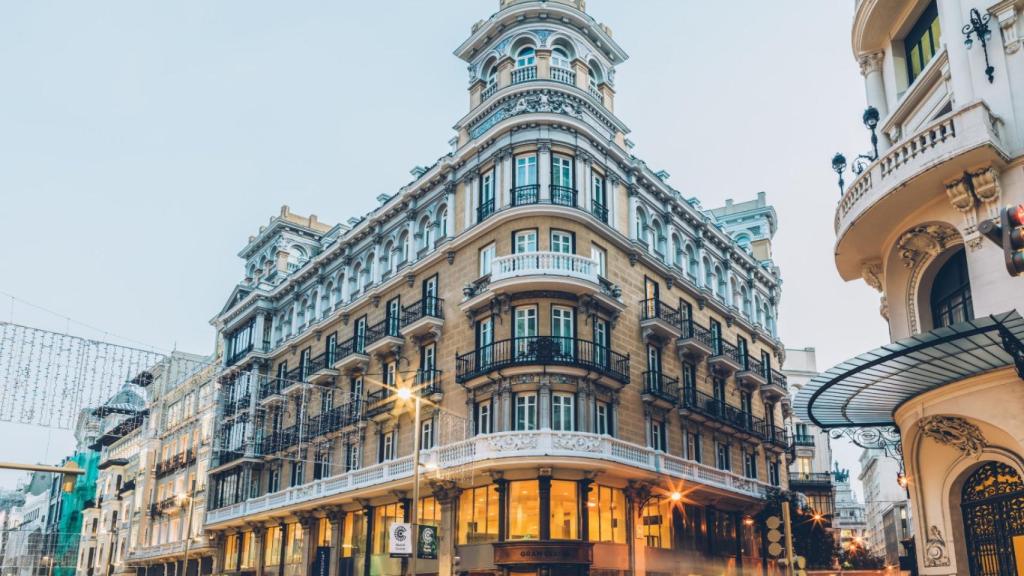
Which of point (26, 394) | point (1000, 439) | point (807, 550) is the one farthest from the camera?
point (807, 550)

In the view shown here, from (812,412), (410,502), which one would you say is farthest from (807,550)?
(812,412)

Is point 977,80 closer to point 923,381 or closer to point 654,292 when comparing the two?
point 923,381

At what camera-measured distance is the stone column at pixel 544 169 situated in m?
37.0

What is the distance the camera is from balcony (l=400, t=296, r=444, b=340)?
3891 centimetres

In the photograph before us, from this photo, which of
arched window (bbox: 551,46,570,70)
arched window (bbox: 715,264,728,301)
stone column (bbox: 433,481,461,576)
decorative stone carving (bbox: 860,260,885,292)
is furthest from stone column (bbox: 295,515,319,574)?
decorative stone carving (bbox: 860,260,885,292)

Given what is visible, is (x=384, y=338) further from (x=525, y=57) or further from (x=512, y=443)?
(x=525, y=57)

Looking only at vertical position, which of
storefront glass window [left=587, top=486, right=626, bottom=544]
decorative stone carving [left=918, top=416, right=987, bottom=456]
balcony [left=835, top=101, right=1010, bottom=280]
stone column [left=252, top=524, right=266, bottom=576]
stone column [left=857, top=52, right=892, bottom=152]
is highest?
stone column [left=857, top=52, right=892, bottom=152]

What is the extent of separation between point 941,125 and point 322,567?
33213mm

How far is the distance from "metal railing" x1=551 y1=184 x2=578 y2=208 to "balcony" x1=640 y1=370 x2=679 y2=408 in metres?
8.30

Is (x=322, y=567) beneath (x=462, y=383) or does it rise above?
beneath

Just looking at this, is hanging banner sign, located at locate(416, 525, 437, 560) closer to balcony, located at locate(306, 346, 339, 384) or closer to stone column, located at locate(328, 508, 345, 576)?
stone column, located at locate(328, 508, 345, 576)

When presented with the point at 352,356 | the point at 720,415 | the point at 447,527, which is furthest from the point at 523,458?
the point at 720,415

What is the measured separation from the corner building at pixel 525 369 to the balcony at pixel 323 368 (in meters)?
0.20

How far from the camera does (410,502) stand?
37.5 m
